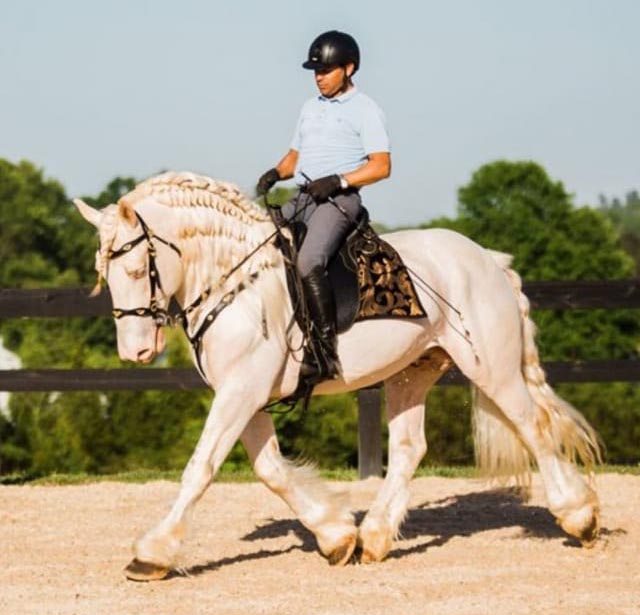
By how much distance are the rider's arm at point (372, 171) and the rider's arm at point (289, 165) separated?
53cm

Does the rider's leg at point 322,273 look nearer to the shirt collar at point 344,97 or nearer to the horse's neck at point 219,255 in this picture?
the horse's neck at point 219,255

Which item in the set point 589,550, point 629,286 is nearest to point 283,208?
point 589,550

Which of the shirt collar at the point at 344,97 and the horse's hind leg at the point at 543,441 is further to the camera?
the horse's hind leg at the point at 543,441

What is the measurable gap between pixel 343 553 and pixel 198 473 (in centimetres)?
96

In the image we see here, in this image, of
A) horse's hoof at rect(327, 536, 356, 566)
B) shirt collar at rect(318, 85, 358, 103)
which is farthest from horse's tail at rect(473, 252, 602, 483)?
shirt collar at rect(318, 85, 358, 103)

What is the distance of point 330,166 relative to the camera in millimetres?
6902

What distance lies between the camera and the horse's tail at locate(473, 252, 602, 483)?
7508 mm

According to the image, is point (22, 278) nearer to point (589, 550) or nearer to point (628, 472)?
point (628, 472)

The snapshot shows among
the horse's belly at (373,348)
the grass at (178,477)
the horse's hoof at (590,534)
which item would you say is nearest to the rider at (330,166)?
the horse's belly at (373,348)

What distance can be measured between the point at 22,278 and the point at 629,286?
37907 millimetres

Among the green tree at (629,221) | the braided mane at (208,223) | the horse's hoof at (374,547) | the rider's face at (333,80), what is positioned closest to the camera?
the braided mane at (208,223)

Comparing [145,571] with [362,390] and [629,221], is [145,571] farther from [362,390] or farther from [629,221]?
[629,221]

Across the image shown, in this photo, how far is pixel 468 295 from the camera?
24.1ft

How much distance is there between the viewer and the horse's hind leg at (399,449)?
7055 millimetres
